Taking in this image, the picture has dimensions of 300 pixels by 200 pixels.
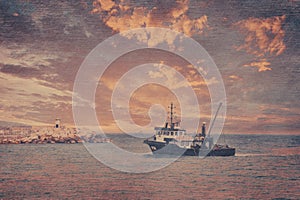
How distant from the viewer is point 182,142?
5.89 meters

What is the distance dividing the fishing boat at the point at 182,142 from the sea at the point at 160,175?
0.28ft

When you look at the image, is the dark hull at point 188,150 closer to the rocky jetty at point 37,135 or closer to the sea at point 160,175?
the sea at point 160,175

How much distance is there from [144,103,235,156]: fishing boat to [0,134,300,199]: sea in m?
0.09

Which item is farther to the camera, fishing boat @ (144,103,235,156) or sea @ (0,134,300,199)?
fishing boat @ (144,103,235,156)

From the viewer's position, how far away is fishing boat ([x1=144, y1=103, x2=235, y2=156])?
19.2 ft

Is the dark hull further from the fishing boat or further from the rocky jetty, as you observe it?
the rocky jetty

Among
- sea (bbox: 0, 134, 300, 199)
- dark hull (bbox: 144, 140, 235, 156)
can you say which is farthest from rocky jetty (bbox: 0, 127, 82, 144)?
dark hull (bbox: 144, 140, 235, 156)

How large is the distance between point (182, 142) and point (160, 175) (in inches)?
20.1

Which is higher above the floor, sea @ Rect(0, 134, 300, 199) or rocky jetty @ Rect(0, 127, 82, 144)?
rocky jetty @ Rect(0, 127, 82, 144)

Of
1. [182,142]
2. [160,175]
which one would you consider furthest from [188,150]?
[160,175]

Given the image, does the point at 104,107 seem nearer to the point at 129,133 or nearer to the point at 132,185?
the point at 129,133

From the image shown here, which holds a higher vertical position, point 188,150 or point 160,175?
point 188,150

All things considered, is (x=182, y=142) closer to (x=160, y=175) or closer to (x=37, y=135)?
(x=160, y=175)

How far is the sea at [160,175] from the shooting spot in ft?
18.9
